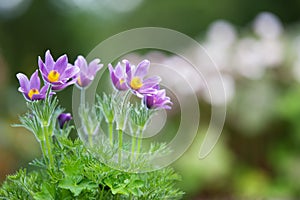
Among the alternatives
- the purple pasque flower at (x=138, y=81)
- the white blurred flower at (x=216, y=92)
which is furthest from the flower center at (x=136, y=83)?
the white blurred flower at (x=216, y=92)

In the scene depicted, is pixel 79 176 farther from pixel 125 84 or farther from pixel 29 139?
pixel 29 139

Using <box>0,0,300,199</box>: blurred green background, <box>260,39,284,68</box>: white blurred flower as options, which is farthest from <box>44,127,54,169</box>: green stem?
<box>260,39,284,68</box>: white blurred flower

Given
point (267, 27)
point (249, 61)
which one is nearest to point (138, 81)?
point (249, 61)

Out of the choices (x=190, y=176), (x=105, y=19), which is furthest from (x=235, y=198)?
(x=105, y=19)

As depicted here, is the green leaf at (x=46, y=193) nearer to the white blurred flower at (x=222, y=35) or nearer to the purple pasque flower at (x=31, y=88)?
the purple pasque flower at (x=31, y=88)

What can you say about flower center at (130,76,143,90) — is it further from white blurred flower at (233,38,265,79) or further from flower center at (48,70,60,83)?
white blurred flower at (233,38,265,79)
